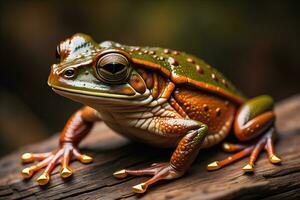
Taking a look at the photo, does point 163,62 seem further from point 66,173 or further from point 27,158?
point 27,158

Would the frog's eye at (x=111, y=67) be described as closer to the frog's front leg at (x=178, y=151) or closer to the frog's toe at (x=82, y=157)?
the frog's front leg at (x=178, y=151)

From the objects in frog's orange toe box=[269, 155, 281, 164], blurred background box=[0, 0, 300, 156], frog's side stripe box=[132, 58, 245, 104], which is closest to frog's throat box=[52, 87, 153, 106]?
frog's side stripe box=[132, 58, 245, 104]

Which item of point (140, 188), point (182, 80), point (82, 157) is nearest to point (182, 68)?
point (182, 80)

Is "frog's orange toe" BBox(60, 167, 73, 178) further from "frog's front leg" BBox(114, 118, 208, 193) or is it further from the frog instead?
"frog's front leg" BBox(114, 118, 208, 193)

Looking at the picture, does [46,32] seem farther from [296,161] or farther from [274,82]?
[296,161]

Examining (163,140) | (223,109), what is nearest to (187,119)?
(163,140)

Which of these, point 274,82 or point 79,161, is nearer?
point 79,161
